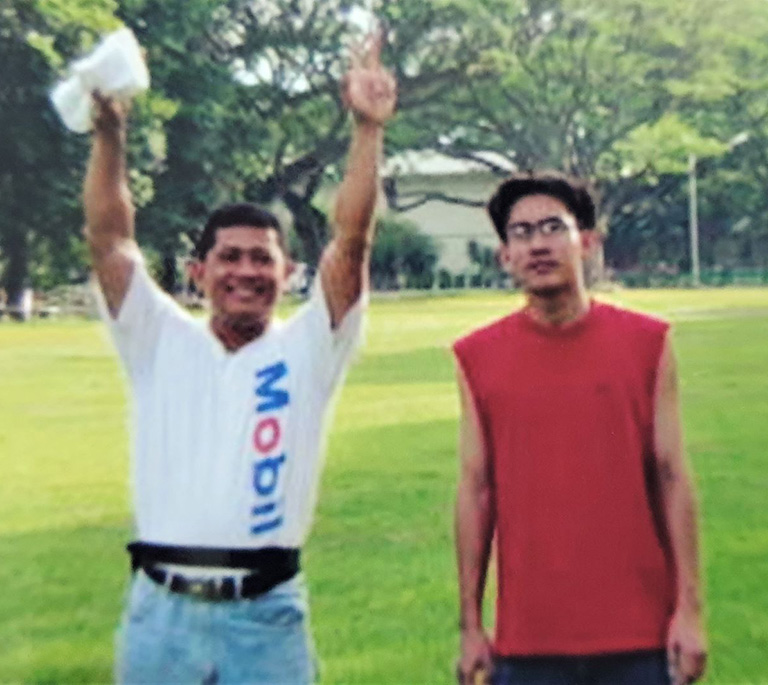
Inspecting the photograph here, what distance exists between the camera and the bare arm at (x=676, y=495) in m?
3.97

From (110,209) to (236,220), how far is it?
291 millimetres

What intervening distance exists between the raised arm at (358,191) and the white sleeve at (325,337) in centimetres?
2

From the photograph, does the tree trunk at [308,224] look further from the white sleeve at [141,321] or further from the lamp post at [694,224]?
the white sleeve at [141,321]

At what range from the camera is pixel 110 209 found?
13.7ft

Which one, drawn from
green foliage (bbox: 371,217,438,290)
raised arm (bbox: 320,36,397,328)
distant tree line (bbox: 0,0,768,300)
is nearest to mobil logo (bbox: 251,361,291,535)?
raised arm (bbox: 320,36,397,328)

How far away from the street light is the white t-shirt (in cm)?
6509

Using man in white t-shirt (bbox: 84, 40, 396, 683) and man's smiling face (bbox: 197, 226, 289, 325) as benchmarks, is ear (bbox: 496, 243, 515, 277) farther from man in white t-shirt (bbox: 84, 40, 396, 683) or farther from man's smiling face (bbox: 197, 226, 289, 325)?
man's smiling face (bbox: 197, 226, 289, 325)

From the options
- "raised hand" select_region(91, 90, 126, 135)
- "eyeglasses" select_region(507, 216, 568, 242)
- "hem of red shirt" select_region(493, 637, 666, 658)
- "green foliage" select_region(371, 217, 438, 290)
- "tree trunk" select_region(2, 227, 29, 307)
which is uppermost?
"raised hand" select_region(91, 90, 126, 135)

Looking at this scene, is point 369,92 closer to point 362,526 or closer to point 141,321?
point 141,321

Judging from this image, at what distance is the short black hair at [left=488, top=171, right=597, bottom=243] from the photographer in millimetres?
4164

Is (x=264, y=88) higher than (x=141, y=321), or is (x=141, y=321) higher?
(x=264, y=88)

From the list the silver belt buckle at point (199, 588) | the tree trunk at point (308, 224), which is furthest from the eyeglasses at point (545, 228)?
the tree trunk at point (308, 224)

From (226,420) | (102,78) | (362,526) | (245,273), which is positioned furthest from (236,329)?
(362,526)

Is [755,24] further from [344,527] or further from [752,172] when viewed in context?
[344,527]
